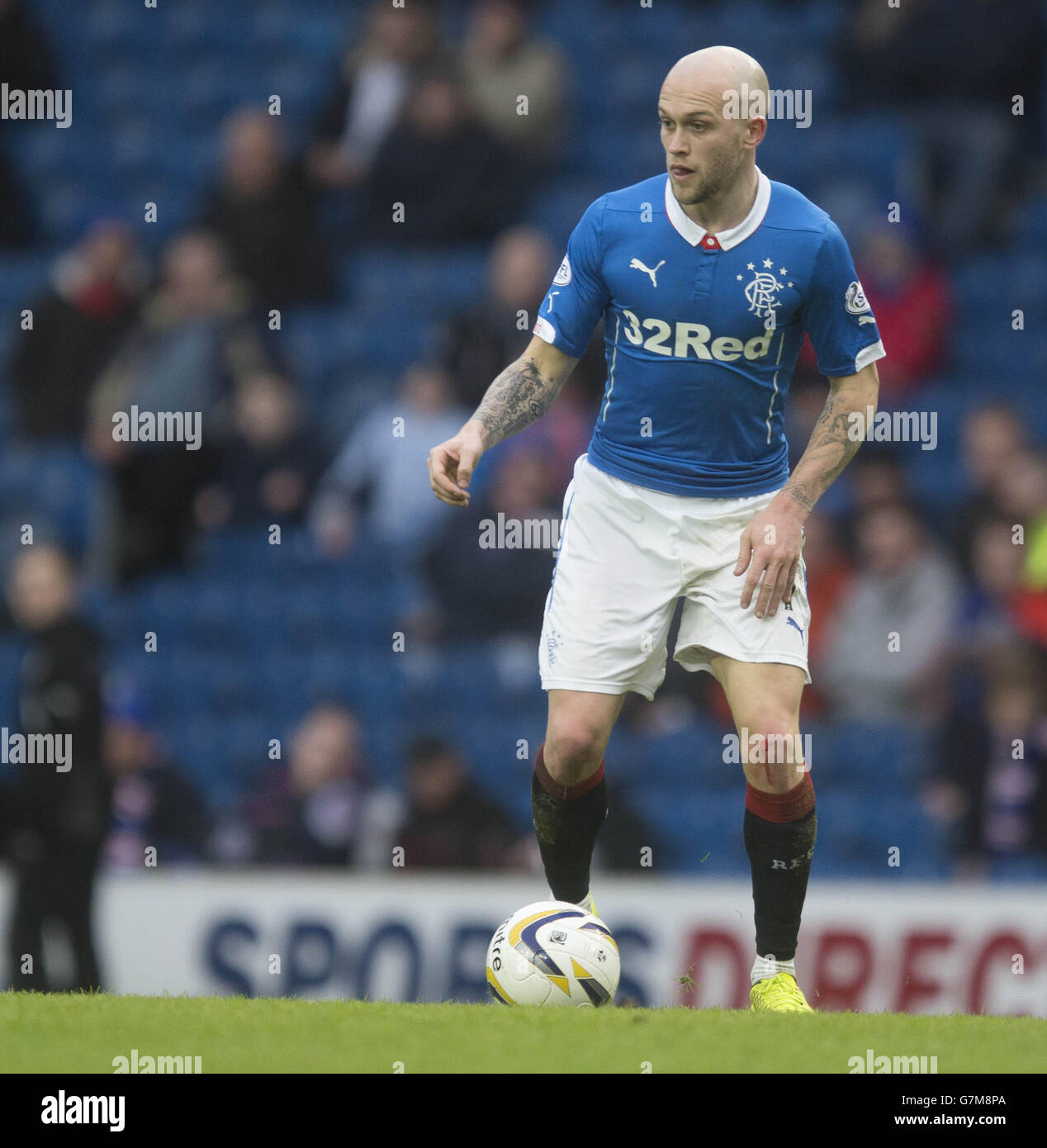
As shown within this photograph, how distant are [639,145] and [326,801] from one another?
5.46 meters

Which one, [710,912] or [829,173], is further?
[829,173]

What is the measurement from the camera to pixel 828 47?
13297mm

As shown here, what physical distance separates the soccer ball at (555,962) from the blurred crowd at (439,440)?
368 cm

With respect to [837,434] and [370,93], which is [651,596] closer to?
[837,434]

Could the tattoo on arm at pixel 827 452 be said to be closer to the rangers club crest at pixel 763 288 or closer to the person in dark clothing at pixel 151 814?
the rangers club crest at pixel 763 288

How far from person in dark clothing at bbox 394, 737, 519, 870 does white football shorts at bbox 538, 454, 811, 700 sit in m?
3.73

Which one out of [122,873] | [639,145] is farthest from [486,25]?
[122,873]

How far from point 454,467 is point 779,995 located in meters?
1.77

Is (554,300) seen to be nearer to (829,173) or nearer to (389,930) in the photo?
(389,930)

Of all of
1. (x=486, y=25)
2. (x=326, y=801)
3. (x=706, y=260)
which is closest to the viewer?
(x=706, y=260)

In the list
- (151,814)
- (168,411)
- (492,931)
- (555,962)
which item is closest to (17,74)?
(168,411)

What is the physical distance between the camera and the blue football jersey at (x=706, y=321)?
5.61 meters

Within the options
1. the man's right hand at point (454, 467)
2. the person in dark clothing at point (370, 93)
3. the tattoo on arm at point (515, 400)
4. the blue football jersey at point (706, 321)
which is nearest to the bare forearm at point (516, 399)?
the tattoo on arm at point (515, 400)

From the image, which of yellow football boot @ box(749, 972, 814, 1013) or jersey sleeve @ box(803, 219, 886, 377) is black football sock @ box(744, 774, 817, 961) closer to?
yellow football boot @ box(749, 972, 814, 1013)
